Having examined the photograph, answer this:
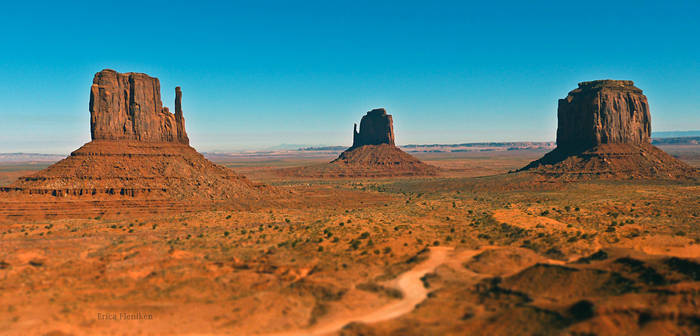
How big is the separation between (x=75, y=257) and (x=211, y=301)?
14.8m

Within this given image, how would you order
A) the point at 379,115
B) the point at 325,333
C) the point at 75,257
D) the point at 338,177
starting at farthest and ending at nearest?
the point at 379,115
the point at 338,177
the point at 75,257
the point at 325,333

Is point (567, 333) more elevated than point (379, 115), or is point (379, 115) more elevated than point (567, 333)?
point (379, 115)

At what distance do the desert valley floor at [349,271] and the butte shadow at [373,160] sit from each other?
3126 inches

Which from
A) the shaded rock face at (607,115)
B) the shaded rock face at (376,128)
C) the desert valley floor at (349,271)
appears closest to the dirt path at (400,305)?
the desert valley floor at (349,271)

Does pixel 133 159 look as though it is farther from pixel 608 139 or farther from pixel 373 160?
pixel 608 139

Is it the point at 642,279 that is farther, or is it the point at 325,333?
the point at 642,279

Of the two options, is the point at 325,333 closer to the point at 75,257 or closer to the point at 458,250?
the point at 458,250

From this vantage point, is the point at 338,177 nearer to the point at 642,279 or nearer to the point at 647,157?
the point at 647,157

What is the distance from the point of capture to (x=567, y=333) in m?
15.6

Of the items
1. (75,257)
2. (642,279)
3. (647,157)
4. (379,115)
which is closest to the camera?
(642,279)

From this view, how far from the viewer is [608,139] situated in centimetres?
9131

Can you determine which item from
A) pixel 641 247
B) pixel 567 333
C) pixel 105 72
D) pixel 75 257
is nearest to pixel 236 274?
pixel 75 257

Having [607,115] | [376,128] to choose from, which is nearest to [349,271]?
[607,115]

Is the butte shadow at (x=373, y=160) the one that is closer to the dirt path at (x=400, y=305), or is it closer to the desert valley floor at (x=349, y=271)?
the desert valley floor at (x=349, y=271)
